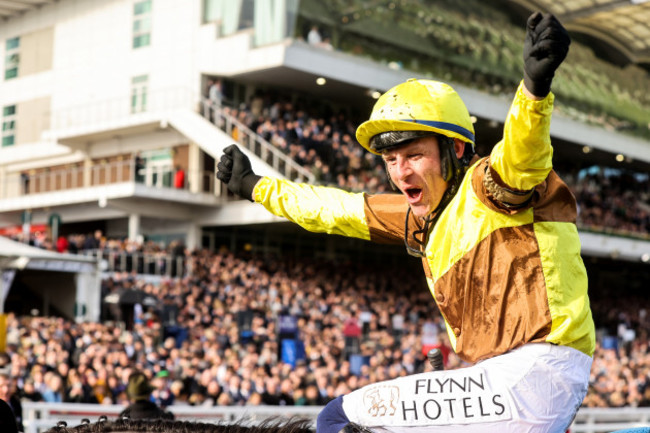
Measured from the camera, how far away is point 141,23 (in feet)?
81.6

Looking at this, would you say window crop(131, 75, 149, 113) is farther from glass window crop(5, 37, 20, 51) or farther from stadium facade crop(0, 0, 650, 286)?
glass window crop(5, 37, 20, 51)

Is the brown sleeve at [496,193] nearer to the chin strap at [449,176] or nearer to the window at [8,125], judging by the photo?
the chin strap at [449,176]

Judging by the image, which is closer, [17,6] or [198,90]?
[198,90]

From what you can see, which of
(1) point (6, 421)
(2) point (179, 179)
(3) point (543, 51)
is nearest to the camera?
(3) point (543, 51)

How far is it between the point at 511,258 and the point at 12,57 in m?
29.3

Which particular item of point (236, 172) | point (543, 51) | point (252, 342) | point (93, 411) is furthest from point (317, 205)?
Answer: point (252, 342)

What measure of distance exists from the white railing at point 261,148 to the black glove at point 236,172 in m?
15.5

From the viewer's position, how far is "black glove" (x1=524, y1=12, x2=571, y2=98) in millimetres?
1924

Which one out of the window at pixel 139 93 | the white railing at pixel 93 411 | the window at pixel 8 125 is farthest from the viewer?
the window at pixel 8 125

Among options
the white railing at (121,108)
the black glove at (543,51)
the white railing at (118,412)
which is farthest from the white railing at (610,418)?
the white railing at (121,108)

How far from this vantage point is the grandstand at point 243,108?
67.6ft

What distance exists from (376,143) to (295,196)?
0.52m

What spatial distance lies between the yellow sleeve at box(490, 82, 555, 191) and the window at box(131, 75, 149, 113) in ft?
72.8

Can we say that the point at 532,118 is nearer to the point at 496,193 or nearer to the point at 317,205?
the point at 496,193
